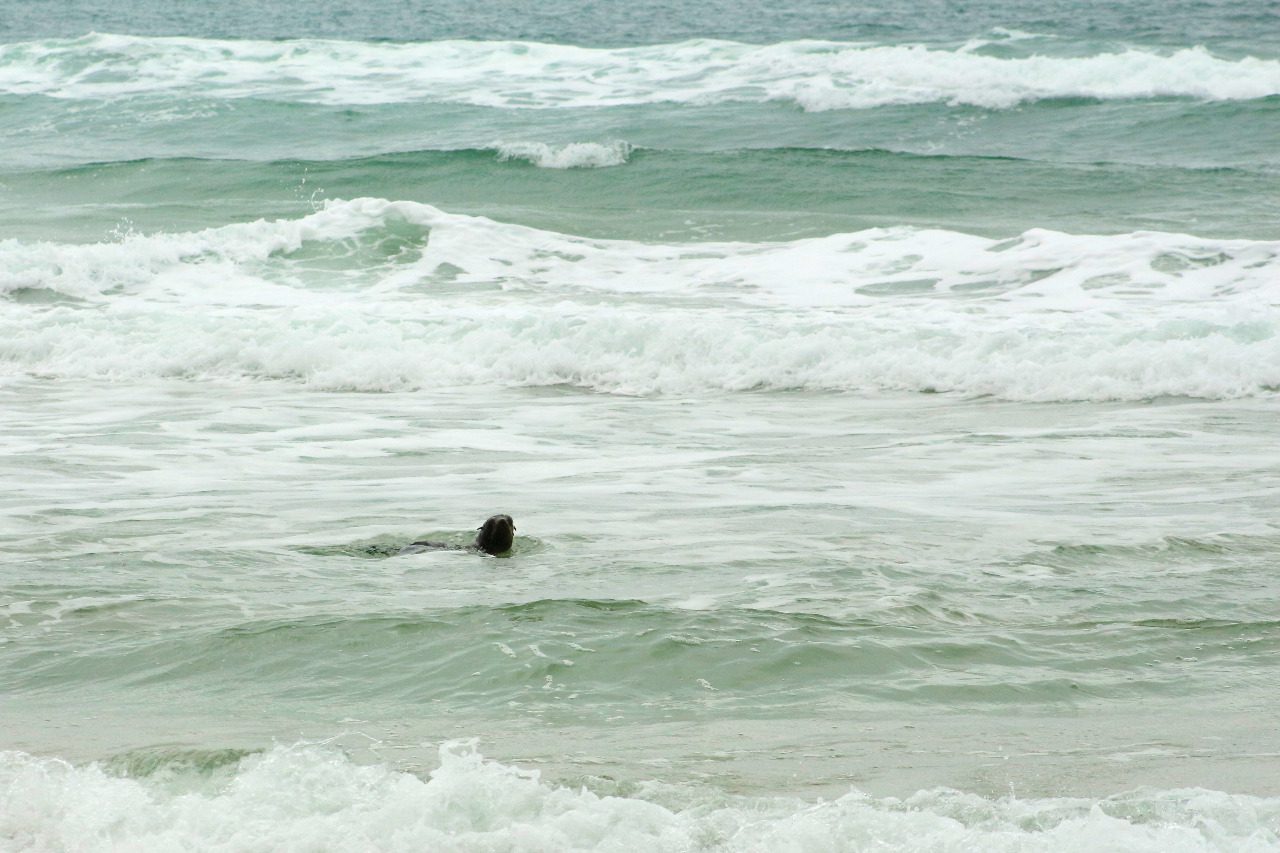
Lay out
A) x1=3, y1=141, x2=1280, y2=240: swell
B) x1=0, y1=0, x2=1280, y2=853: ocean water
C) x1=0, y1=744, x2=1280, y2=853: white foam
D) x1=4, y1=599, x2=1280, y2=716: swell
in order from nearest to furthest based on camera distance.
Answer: x1=0, y1=744, x2=1280, y2=853: white foam, x1=0, y1=0, x2=1280, y2=853: ocean water, x1=4, y1=599, x2=1280, y2=716: swell, x1=3, y1=141, x2=1280, y2=240: swell

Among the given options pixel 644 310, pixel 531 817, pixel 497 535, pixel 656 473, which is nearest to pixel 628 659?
pixel 531 817

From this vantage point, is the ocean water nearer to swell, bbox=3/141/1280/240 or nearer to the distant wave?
swell, bbox=3/141/1280/240

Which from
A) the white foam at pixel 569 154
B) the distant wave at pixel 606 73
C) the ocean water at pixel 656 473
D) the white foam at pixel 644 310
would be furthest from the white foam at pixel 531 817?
the distant wave at pixel 606 73

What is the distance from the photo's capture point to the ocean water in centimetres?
409

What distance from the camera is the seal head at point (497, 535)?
21.2ft

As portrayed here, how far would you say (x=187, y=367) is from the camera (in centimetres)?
1263

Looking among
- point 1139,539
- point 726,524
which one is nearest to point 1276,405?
point 1139,539

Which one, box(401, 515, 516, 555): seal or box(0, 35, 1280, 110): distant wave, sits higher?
box(0, 35, 1280, 110): distant wave

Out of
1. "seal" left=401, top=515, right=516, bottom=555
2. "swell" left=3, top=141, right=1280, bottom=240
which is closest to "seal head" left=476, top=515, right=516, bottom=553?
"seal" left=401, top=515, right=516, bottom=555

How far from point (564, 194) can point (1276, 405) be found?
11.5 m

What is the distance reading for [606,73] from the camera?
2908cm

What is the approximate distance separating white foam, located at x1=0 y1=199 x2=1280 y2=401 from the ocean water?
Result: 6 cm

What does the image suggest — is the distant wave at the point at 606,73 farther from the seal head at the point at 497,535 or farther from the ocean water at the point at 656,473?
the seal head at the point at 497,535

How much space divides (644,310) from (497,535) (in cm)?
753
